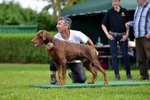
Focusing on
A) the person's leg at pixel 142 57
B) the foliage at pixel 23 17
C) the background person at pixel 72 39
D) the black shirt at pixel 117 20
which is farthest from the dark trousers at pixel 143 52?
the foliage at pixel 23 17

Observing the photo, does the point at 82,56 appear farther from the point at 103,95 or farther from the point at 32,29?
the point at 32,29

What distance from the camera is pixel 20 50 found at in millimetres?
27047

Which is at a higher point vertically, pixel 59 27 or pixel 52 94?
pixel 59 27

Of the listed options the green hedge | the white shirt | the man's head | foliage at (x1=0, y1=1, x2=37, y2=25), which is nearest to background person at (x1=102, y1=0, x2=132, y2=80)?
the white shirt

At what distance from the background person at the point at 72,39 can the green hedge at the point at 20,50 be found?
14705 mm

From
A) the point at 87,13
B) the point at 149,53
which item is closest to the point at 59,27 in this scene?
the point at 149,53

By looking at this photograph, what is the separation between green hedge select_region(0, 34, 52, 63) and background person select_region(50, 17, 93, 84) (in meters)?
14.7

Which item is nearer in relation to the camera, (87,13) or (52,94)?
(52,94)

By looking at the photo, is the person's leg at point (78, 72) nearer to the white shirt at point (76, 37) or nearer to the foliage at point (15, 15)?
the white shirt at point (76, 37)

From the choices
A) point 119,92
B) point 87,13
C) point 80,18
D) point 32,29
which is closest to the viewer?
point 119,92

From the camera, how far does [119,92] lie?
31.6 ft

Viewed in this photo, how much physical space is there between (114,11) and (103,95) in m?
5.92

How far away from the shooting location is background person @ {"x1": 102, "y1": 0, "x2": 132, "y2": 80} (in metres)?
14.4

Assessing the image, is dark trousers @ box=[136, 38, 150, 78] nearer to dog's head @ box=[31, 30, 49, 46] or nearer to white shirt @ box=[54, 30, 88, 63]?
white shirt @ box=[54, 30, 88, 63]
